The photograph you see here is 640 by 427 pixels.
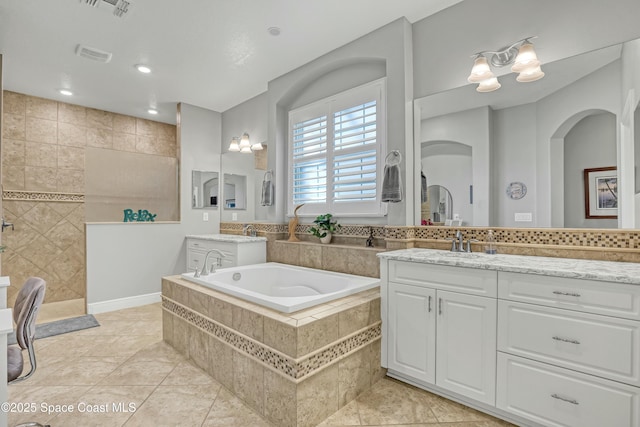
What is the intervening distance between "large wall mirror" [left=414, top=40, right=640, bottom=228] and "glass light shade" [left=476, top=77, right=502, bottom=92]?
4 cm

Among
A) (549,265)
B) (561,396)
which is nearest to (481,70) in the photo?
(549,265)

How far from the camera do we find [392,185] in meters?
2.65

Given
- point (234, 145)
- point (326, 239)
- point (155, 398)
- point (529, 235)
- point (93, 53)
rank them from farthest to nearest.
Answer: point (234, 145), point (326, 239), point (93, 53), point (529, 235), point (155, 398)

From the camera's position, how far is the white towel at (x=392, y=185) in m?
2.63

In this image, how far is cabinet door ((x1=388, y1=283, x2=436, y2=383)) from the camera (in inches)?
80.0

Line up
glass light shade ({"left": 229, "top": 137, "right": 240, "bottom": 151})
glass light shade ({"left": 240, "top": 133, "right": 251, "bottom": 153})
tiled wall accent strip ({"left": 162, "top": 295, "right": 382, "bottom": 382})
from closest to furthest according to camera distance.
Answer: tiled wall accent strip ({"left": 162, "top": 295, "right": 382, "bottom": 382}) → glass light shade ({"left": 240, "top": 133, "right": 251, "bottom": 153}) → glass light shade ({"left": 229, "top": 137, "right": 240, "bottom": 151})

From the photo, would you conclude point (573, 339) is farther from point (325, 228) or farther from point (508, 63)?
point (325, 228)

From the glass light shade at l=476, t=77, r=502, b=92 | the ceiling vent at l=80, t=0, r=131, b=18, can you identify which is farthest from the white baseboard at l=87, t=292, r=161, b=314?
the glass light shade at l=476, t=77, r=502, b=92

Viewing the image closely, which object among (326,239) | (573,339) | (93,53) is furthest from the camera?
(326,239)

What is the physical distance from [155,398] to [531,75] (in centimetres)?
324

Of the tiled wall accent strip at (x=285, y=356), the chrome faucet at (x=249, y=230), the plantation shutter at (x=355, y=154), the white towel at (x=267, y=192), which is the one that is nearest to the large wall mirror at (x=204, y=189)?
the chrome faucet at (x=249, y=230)

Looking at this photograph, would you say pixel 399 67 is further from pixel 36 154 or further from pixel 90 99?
pixel 36 154

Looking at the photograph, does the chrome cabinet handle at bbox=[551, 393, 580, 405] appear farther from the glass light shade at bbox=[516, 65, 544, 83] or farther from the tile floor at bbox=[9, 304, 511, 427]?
the glass light shade at bbox=[516, 65, 544, 83]

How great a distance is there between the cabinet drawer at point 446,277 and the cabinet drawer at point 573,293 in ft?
0.22
